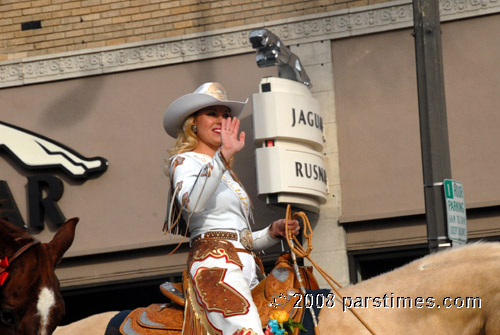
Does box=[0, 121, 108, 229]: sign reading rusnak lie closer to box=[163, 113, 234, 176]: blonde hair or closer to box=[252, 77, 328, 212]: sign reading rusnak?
box=[252, 77, 328, 212]: sign reading rusnak

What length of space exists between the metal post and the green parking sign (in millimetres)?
48

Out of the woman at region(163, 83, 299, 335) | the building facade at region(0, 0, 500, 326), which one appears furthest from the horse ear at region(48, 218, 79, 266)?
the building facade at region(0, 0, 500, 326)

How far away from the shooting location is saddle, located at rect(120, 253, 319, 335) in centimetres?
497

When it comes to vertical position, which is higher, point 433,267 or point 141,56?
point 141,56

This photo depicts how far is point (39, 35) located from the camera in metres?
12.0

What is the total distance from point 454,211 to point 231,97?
15.2 ft

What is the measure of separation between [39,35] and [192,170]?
24.8 ft

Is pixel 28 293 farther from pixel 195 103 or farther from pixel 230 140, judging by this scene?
pixel 195 103

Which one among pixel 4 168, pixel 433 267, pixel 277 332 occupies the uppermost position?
pixel 4 168

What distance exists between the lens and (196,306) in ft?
16.7

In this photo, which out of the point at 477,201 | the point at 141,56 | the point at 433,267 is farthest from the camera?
the point at 141,56

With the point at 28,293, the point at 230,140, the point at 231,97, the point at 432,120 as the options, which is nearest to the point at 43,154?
the point at 231,97

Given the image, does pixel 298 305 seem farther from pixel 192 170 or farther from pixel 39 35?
pixel 39 35

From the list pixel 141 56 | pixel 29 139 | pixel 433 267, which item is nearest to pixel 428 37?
pixel 433 267
